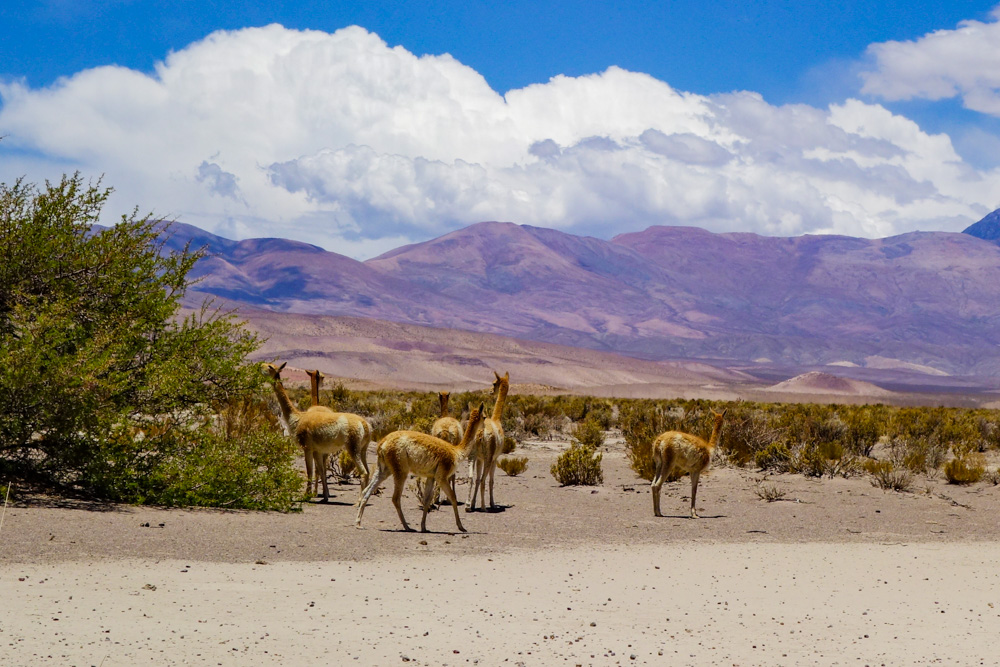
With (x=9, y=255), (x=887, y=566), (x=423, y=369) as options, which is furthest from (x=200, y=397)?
(x=423, y=369)

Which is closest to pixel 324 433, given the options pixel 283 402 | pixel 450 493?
pixel 283 402

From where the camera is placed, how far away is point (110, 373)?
38.6 ft

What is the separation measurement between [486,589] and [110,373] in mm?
5507

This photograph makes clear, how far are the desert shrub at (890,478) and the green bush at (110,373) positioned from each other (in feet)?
33.3

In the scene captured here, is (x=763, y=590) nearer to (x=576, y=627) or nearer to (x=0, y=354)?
(x=576, y=627)

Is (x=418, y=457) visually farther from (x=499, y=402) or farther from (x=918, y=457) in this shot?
(x=918, y=457)

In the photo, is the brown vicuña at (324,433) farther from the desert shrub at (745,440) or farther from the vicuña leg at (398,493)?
the desert shrub at (745,440)

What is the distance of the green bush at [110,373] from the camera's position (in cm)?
1131

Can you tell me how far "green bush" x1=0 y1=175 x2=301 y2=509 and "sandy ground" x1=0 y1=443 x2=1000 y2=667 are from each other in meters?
0.65

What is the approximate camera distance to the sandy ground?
705 centimetres

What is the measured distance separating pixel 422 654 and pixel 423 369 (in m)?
109

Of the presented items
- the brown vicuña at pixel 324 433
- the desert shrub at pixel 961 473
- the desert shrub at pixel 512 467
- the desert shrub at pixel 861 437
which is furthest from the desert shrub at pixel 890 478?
the brown vicuña at pixel 324 433

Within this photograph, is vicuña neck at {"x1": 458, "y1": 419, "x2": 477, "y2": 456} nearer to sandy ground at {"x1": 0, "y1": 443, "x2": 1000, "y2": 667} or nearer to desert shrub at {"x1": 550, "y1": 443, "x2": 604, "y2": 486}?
sandy ground at {"x1": 0, "y1": 443, "x2": 1000, "y2": 667}

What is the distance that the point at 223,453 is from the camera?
42.5ft
